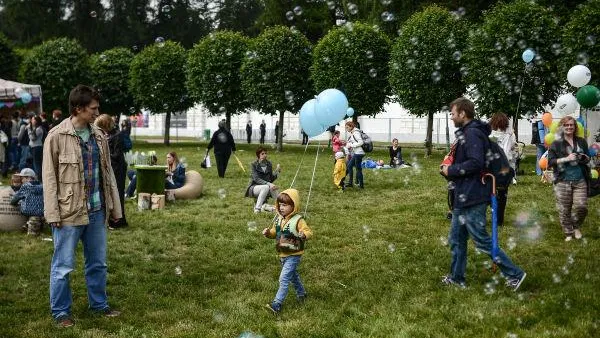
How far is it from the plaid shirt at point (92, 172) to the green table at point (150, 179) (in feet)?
22.7

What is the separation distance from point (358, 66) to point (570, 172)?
72.8 feet

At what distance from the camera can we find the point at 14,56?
137ft

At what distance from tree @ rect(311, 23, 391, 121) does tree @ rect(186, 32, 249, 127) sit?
20.7 feet

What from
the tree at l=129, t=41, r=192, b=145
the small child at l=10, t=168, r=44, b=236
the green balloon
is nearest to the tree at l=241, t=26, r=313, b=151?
the tree at l=129, t=41, r=192, b=145

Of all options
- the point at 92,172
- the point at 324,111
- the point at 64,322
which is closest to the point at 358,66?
the point at 324,111

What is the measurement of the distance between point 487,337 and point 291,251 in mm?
1991

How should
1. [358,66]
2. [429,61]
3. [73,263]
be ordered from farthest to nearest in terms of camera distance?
1. [358,66]
2. [429,61]
3. [73,263]

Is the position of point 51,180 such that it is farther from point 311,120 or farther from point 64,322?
point 311,120

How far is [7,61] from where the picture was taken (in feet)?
135

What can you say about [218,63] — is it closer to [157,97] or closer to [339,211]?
[157,97]

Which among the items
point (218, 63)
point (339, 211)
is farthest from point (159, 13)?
point (339, 211)

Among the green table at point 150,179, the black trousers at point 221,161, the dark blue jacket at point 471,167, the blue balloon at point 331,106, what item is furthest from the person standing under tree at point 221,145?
the dark blue jacket at point 471,167

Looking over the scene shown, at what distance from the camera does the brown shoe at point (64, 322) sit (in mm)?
5648

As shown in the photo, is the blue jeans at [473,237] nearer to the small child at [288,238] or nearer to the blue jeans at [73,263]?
the small child at [288,238]
